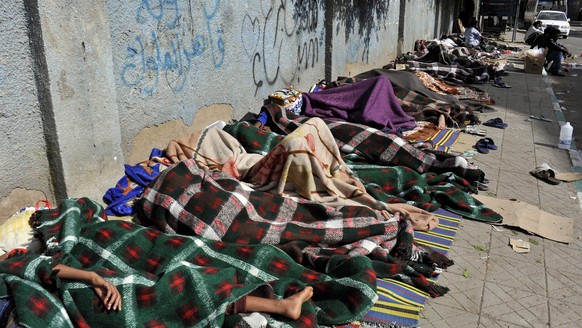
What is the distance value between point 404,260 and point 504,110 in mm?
5471

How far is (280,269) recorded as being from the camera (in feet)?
9.12

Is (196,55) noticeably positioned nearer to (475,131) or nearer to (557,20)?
(475,131)

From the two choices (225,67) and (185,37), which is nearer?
(185,37)

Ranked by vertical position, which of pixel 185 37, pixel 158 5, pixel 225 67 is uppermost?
pixel 158 5

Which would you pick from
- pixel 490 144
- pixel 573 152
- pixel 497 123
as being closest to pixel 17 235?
pixel 490 144

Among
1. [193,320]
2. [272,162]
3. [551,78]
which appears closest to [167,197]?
[272,162]

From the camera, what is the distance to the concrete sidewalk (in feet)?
9.04

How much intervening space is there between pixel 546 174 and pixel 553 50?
9.26 meters

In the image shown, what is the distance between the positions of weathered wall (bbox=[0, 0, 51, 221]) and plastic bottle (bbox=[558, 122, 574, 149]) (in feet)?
18.1

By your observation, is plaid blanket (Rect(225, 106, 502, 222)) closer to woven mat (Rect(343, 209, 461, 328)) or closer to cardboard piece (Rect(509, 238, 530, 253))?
cardboard piece (Rect(509, 238, 530, 253))

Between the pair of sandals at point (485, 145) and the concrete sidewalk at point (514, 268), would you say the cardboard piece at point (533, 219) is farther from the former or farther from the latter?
the pair of sandals at point (485, 145)

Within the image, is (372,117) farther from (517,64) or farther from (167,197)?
(517,64)

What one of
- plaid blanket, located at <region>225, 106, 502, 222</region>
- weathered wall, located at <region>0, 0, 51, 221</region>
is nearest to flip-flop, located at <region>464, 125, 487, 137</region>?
plaid blanket, located at <region>225, 106, 502, 222</region>

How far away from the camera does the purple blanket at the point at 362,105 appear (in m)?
5.70
